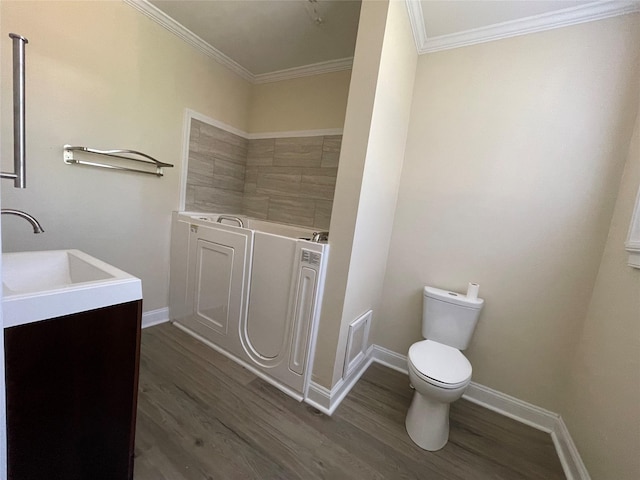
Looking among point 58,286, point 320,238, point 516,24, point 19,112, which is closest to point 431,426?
point 320,238

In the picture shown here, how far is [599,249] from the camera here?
144cm

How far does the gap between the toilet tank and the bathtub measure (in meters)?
0.78

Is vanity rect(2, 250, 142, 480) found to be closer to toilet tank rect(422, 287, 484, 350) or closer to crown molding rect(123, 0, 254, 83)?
toilet tank rect(422, 287, 484, 350)

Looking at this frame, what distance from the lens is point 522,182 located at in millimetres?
1597

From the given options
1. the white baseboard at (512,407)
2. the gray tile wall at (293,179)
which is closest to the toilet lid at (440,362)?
the white baseboard at (512,407)

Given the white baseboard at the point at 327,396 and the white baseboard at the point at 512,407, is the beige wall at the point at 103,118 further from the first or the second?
the white baseboard at the point at 512,407

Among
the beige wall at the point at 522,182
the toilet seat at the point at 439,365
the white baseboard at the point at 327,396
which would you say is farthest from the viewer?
the white baseboard at the point at 327,396

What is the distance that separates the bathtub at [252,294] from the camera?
1.55 metres

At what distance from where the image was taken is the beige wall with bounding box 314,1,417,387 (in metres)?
1.34

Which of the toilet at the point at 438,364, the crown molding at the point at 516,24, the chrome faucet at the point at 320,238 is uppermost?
the crown molding at the point at 516,24

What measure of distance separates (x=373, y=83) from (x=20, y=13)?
1.92m

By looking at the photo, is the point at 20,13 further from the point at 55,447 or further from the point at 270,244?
the point at 55,447

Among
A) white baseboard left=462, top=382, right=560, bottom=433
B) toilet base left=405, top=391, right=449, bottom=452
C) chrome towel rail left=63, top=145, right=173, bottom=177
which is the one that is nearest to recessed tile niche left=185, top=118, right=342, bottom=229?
chrome towel rail left=63, top=145, right=173, bottom=177

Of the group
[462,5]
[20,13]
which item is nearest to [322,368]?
[462,5]
